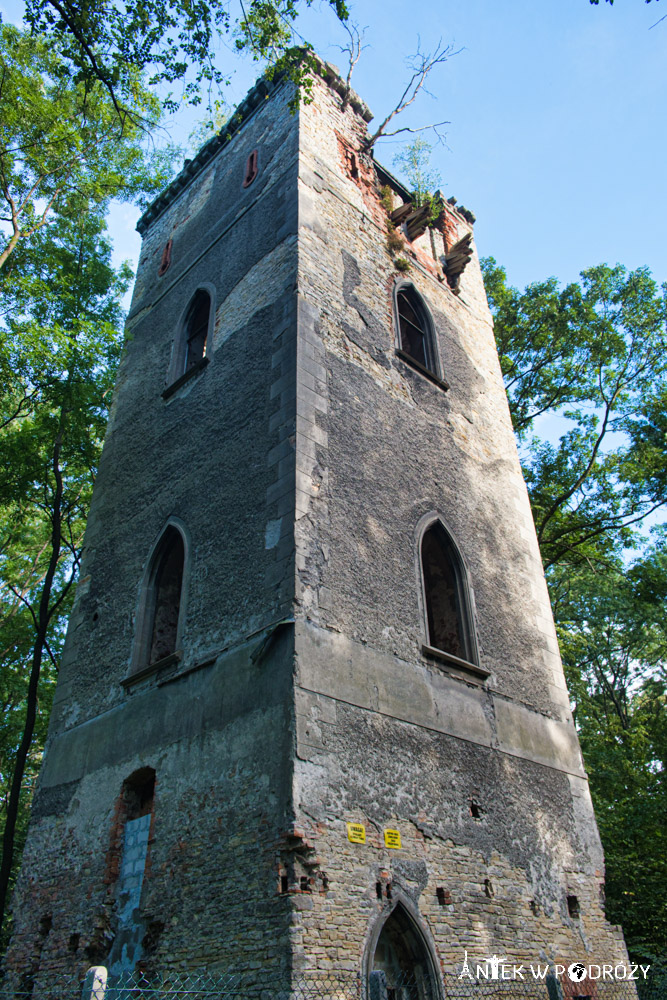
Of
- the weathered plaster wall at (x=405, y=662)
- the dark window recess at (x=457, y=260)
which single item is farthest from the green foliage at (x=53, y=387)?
the dark window recess at (x=457, y=260)

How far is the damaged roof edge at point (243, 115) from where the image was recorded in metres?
11.6

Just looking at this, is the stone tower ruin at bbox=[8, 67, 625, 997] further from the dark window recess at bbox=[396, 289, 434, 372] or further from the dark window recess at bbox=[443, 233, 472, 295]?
the dark window recess at bbox=[443, 233, 472, 295]

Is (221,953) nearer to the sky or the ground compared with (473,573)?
nearer to the ground

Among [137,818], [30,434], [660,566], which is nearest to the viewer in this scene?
[137,818]

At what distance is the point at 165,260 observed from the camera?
1266cm

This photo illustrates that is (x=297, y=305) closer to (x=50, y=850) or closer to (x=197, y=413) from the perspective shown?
(x=197, y=413)

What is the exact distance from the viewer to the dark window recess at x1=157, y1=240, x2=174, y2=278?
12.5 meters

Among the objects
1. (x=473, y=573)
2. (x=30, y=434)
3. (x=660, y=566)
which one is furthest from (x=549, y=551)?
(x=30, y=434)

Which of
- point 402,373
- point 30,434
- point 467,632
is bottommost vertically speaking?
point 467,632

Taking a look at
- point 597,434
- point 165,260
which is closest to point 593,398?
point 597,434

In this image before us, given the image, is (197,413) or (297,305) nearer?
(297,305)

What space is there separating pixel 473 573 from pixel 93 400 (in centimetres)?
793

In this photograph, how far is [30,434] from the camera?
41.2ft

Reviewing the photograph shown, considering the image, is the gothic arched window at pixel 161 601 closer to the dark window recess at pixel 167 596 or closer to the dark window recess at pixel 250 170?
the dark window recess at pixel 167 596
